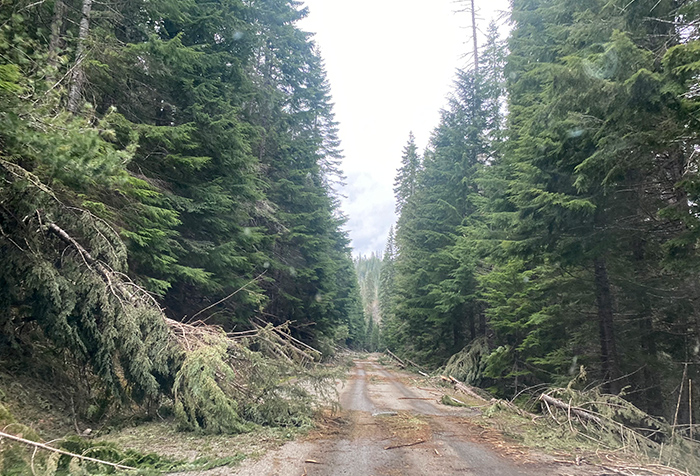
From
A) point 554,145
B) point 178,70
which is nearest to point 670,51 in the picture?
point 554,145

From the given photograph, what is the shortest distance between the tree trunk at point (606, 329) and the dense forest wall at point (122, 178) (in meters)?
8.86

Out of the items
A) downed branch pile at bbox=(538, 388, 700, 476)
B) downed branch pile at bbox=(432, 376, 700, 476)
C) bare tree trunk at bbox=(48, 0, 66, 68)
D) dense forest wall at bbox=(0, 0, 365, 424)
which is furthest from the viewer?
bare tree trunk at bbox=(48, 0, 66, 68)

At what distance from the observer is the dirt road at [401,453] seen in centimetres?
453

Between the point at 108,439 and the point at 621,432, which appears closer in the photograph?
the point at 108,439

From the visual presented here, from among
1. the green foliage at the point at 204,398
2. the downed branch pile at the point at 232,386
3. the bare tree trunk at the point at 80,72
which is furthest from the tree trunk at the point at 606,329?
the bare tree trunk at the point at 80,72

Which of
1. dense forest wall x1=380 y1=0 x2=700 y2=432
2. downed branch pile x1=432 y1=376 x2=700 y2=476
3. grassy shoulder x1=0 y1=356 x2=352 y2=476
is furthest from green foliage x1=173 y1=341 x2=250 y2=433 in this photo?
dense forest wall x1=380 y1=0 x2=700 y2=432

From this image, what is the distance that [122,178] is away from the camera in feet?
15.8

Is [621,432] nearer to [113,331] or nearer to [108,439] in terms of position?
[108,439]

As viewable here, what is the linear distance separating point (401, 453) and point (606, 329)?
7295mm

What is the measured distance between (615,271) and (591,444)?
16.7ft

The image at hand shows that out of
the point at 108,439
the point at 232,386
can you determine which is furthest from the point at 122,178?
the point at 232,386

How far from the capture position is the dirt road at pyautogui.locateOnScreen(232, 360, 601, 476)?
178 inches

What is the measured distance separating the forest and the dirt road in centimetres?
134

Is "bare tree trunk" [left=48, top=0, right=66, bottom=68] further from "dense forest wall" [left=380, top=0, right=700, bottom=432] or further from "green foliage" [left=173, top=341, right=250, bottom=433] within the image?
"dense forest wall" [left=380, top=0, right=700, bottom=432]
